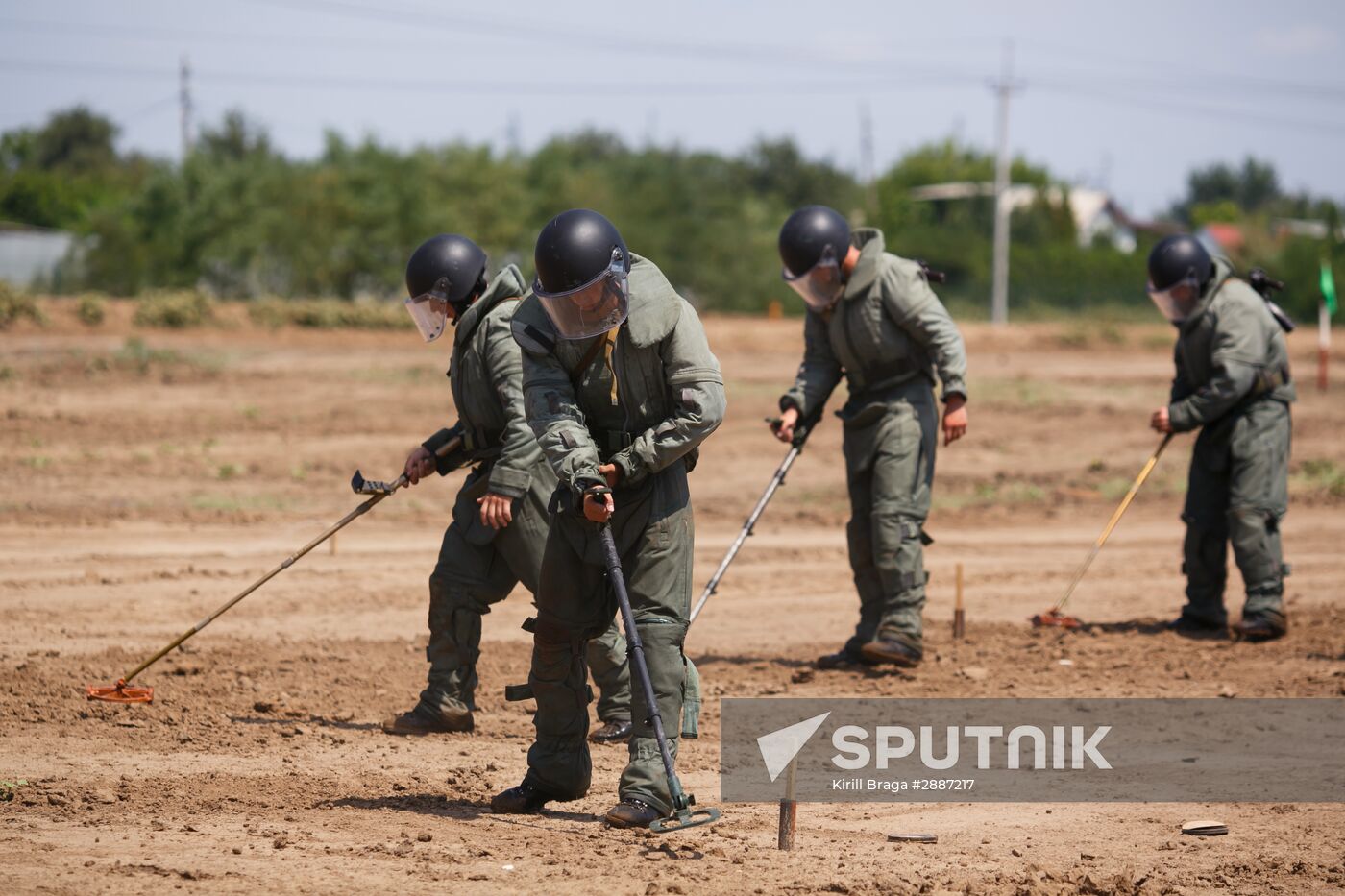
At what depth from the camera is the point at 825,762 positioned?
23.7 ft

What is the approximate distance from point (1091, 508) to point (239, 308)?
21.9m

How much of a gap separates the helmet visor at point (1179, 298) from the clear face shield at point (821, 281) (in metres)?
2.36

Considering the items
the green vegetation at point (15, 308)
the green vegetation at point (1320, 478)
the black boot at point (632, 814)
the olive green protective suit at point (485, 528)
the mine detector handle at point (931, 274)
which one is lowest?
the black boot at point (632, 814)

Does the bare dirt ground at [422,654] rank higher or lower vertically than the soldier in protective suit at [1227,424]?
lower

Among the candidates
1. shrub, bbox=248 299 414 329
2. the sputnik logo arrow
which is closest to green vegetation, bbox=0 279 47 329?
shrub, bbox=248 299 414 329

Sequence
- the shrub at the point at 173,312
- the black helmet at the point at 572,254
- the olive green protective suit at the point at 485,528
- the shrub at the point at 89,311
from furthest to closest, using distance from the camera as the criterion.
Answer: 1. the shrub at the point at 173,312
2. the shrub at the point at 89,311
3. the olive green protective suit at the point at 485,528
4. the black helmet at the point at 572,254

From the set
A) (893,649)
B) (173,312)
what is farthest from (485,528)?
(173,312)

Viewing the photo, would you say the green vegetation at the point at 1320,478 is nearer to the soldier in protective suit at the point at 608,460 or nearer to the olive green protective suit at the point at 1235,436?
the olive green protective suit at the point at 1235,436

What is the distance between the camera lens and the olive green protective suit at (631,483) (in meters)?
5.73

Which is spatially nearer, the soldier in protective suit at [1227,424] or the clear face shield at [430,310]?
the clear face shield at [430,310]

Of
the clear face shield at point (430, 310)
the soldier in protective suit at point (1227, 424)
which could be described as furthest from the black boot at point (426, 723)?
the soldier in protective suit at point (1227, 424)

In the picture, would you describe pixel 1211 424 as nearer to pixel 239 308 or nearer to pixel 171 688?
pixel 171 688

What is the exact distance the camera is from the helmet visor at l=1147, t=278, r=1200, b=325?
10133mm

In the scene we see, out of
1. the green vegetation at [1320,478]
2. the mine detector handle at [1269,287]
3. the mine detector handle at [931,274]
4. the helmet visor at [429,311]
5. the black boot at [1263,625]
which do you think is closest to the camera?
the helmet visor at [429,311]
